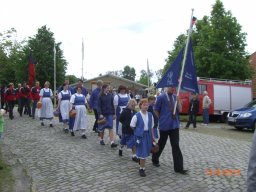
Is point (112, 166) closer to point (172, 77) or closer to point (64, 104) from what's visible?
point (172, 77)

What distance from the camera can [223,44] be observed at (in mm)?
34125

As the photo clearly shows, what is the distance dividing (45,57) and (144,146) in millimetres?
53369

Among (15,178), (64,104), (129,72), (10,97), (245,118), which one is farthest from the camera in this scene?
(129,72)

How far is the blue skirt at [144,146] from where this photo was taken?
862 cm

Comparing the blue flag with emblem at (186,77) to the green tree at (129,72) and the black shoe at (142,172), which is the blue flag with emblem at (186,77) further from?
the green tree at (129,72)

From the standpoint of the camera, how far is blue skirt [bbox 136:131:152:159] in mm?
8617

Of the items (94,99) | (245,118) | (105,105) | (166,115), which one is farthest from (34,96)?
(166,115)

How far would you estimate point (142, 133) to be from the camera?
8.73m

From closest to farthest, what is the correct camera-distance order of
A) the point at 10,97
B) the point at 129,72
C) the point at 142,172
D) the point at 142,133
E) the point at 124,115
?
the point at 142,172 < the point at 142,133 < the point at 124,115 < the point at 10,97 < the point at 129,72

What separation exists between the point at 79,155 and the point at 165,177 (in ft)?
10.2

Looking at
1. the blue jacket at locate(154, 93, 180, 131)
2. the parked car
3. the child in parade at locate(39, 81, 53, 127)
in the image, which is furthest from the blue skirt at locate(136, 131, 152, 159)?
the parked car

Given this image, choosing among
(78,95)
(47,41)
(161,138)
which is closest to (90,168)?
(161,138)

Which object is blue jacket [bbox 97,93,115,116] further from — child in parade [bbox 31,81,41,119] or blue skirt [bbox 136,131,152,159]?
child in parade [bbox 31,81,41,119]

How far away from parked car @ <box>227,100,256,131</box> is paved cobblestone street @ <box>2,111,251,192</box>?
5.35m
